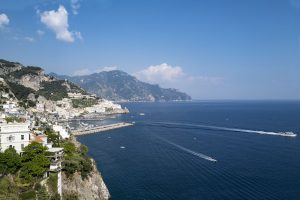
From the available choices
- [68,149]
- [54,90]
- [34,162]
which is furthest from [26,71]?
[34,162]

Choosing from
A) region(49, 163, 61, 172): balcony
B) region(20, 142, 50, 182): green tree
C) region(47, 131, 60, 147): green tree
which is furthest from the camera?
region(47, 131, 60, 147): green tree

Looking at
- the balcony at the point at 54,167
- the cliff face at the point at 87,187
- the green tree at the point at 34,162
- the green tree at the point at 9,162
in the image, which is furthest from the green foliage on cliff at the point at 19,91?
the green tree at the point at 9,162

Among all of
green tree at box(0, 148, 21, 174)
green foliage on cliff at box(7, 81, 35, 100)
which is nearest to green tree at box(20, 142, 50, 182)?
green tree at box(0, 148, 21, 174)

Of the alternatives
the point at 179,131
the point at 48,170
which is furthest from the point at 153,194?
the point at 179,131

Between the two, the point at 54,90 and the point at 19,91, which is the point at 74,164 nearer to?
the point at 19,91

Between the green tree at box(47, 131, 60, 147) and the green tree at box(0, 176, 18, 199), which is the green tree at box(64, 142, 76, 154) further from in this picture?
the green tree at box(0, 176, 18, 199)

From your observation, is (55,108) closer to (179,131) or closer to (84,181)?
(179,131)
